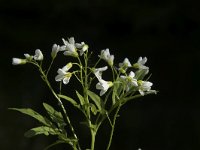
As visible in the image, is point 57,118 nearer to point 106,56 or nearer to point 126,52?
point 106,56

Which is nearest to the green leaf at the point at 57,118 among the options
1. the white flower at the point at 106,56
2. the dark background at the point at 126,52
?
the white flower at the point at 106,56

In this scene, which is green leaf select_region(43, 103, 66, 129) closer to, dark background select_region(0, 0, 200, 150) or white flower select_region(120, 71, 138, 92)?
white flower select_region(120, 71, 138, 92)

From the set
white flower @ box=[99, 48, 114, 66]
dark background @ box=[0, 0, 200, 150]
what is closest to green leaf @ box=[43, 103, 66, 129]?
white flower @ box=[99, 48, 114, 66]

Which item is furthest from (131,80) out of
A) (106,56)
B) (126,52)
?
(126,52)

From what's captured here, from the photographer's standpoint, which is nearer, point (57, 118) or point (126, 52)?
point (57, 118)

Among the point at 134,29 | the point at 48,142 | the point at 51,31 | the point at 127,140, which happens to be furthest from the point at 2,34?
the point at 127,140

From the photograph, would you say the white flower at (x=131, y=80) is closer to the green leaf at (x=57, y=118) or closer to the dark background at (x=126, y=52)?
the green leaf at (x=57, y=118)

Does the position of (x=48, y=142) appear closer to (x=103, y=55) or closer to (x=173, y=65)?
(x=173, y=65)

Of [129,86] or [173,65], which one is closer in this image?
[129,86]
